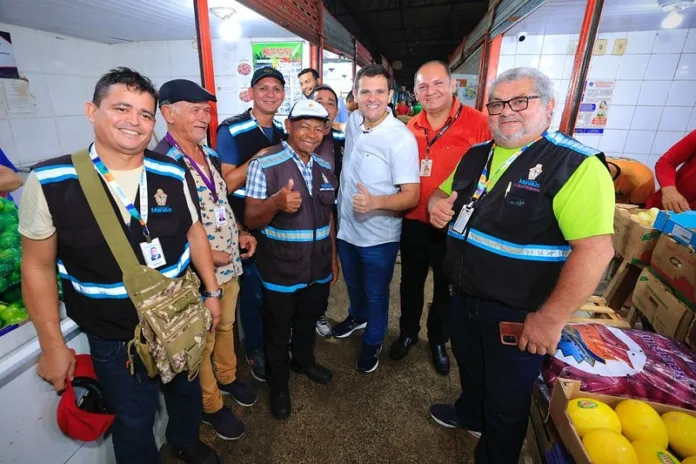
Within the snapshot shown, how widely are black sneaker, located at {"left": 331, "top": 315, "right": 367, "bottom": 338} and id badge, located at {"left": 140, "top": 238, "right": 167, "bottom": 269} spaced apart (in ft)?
6.55

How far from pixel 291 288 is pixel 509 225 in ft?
4.18

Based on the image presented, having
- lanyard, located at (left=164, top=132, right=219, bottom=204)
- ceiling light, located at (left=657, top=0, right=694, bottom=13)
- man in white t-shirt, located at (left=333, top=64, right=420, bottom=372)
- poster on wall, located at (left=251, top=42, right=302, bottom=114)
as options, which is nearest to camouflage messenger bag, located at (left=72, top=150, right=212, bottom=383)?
lanyard, located at (left=164, top=132, right=219, bottom=204)

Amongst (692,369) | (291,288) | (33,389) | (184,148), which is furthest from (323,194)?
(692,369)

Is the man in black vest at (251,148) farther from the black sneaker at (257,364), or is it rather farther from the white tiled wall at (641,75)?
the white tiled wall at (641,75)

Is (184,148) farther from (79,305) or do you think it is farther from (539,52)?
(539,52)

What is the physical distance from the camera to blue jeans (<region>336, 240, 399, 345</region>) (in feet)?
7.94

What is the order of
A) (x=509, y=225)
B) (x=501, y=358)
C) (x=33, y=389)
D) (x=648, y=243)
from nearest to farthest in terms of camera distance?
(x=33, y=389)
(x=509, y=225)
(x=501, y=358)
(x=648, y=243)

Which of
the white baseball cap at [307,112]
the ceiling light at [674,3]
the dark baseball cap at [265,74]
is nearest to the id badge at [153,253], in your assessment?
the white baseball cap at [307,112]

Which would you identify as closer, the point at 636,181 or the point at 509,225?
the point at 509,225

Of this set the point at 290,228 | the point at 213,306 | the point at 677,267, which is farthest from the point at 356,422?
the point at 677,267

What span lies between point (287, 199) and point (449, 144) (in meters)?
1.32

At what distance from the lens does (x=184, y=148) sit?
5.91 ft

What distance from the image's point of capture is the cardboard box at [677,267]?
2.14m

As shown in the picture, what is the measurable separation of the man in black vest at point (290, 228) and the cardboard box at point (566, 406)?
138cm
